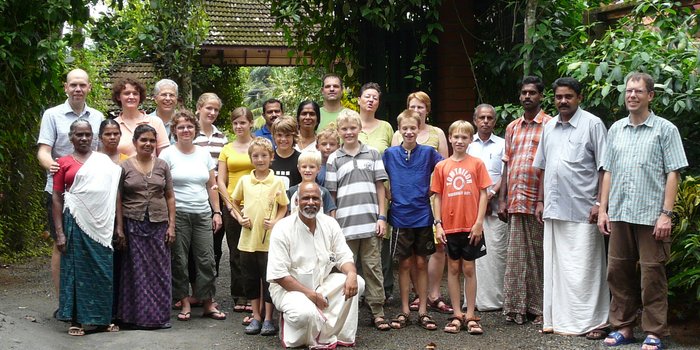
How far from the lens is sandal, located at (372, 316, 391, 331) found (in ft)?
24.0

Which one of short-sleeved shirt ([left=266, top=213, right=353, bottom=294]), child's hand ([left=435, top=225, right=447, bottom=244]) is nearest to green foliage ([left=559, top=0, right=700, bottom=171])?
child's hand ([left=435, top=225, right=447, bottom=244])

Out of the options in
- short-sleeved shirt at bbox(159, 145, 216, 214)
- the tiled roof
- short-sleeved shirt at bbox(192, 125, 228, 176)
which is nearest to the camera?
short-sleeved shirt at bbox(159, 145, 216, 214)

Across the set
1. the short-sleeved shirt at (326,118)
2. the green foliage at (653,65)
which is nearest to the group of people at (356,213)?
the short-sleeved shirt at (326,118)

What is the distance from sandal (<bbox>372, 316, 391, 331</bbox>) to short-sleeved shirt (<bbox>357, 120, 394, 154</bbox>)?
149 centimetres

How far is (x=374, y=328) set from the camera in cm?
744

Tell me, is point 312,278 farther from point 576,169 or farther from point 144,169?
point 576,169

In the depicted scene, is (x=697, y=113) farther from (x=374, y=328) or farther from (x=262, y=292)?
(x=262, y=292)

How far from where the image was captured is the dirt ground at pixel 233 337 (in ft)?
22.1

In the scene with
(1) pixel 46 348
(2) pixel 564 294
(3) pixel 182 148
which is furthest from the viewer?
(3) pixel 182 148

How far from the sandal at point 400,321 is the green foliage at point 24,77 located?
4.59 meters

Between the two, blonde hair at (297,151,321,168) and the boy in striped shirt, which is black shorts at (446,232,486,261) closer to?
the boy in striped shirt

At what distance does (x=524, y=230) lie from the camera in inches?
299

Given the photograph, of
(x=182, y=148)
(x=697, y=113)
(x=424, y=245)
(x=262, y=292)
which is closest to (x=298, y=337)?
(x=262, y=292)

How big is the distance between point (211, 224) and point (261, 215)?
0.84 m
